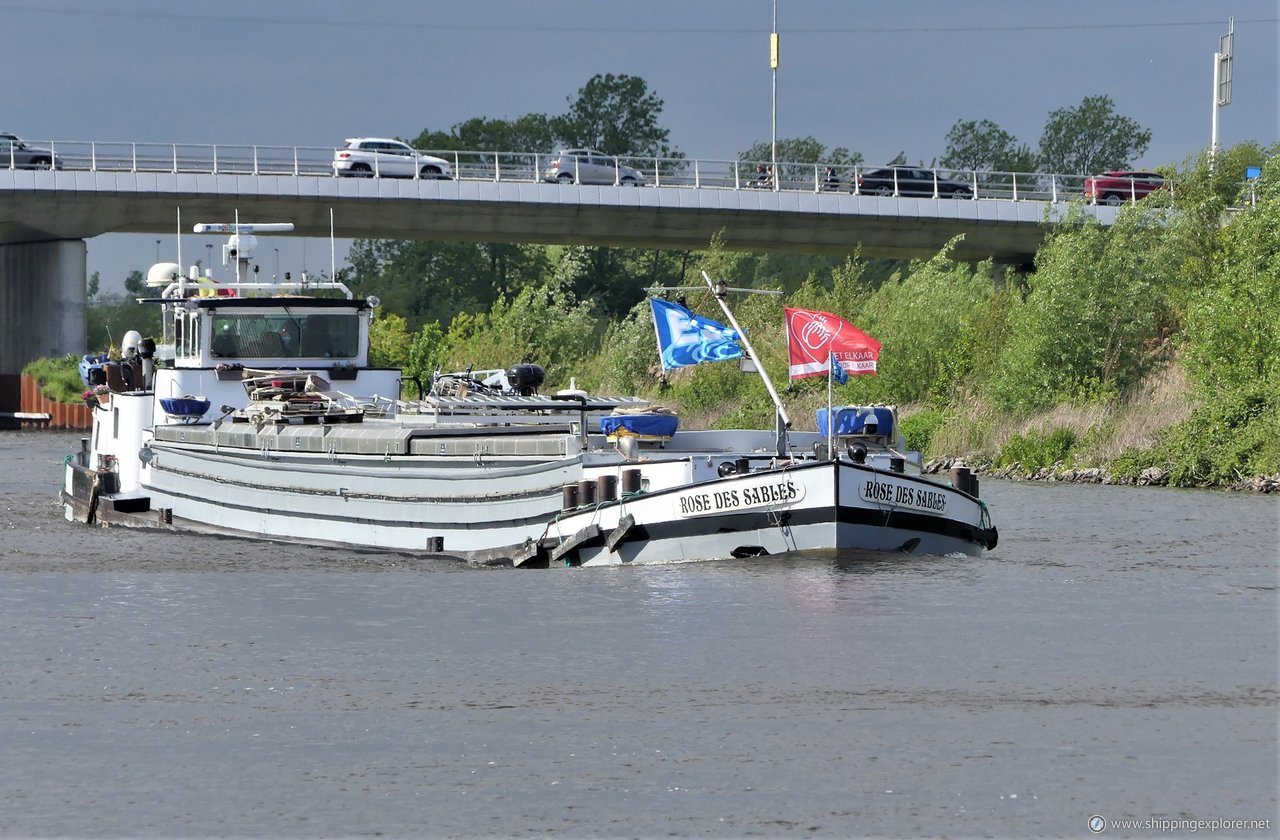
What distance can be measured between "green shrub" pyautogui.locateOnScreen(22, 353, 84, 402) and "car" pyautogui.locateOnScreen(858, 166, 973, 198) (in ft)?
106

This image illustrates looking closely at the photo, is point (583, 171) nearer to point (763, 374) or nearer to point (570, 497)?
point (763, 374)

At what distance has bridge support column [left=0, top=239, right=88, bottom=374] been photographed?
71.1 metres

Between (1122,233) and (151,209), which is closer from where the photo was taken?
(1122,233)

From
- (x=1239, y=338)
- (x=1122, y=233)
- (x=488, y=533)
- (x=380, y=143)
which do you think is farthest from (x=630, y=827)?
(x=380, y=143)

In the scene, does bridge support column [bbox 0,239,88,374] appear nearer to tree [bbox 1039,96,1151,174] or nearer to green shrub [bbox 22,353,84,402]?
green shrub [bbox 22,353,84,402]

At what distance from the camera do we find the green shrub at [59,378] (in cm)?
6962

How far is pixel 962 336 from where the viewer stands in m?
56.3

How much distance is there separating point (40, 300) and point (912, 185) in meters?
36.3

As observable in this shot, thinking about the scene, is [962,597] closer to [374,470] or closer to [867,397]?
[374,470]

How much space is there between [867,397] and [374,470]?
30.6 metres

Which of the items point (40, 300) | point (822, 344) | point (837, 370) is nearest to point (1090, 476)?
point (837, 370)

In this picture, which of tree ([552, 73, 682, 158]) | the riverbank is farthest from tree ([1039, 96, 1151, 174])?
the riverbank

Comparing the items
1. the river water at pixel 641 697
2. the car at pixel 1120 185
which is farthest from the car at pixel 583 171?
the river water at pixel 641 697

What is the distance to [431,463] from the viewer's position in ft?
87.4
